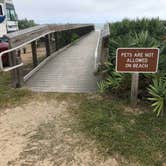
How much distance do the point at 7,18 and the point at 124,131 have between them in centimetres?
1303

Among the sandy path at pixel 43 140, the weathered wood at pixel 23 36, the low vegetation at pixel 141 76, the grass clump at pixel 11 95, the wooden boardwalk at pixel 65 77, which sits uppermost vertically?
the weathered wood at pixel 23 36

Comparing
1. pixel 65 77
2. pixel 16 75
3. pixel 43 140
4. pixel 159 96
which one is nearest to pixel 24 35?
pixel 16 75

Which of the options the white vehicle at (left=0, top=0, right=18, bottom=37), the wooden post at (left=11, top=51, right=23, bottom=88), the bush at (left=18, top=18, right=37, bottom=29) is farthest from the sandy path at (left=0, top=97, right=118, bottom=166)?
the bush at (left=18, top=18, right=37, bottom=29)

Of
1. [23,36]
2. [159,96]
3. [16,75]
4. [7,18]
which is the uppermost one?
[7,18]

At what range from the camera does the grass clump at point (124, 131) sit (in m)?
3.44

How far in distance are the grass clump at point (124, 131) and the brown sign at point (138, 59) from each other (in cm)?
82

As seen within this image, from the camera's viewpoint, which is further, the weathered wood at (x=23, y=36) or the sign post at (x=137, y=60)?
the weathered wood at (x=23, y=36)

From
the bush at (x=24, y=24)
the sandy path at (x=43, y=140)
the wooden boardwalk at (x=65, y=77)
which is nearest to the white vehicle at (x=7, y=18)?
the wooden boardwalk at (x=65, y=77)

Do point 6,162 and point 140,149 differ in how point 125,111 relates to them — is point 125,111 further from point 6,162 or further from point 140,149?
point 6,162

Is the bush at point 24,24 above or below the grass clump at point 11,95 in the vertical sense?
above

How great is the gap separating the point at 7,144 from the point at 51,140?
66 centimetres

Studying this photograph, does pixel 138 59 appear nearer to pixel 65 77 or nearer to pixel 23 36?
pixel 65 77

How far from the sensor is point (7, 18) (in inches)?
589

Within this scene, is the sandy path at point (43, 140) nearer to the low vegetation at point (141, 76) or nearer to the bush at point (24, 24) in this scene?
the low vegetation at point (141, 76)
